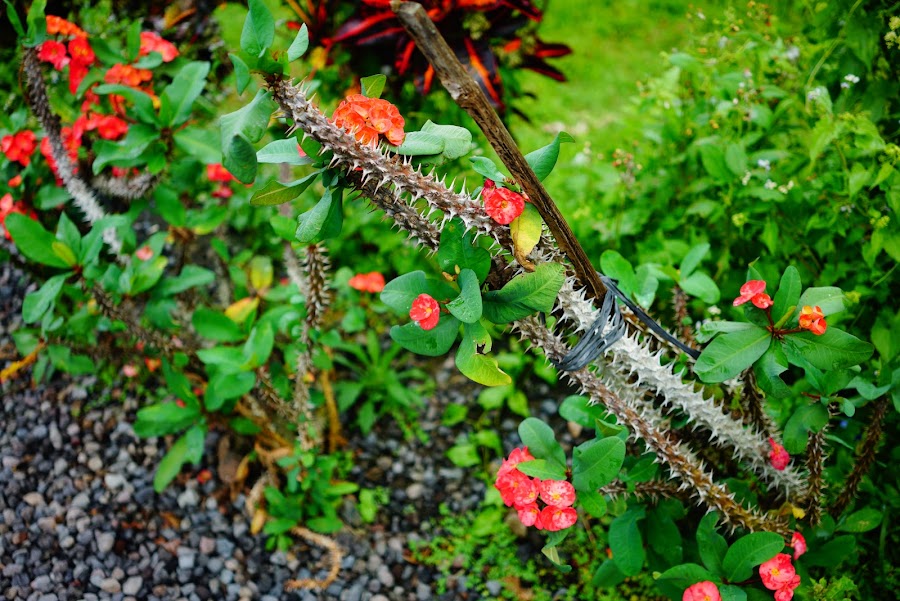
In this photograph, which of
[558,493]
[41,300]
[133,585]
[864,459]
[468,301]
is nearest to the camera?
[468,301]

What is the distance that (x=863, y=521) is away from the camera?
1657 millimetres

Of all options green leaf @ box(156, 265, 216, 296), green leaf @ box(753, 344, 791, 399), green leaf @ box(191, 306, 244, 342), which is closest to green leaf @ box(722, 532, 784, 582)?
green leaf @ box(753, 344, 791, 399)

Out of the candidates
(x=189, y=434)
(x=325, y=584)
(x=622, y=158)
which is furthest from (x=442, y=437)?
(x=622, y=158)

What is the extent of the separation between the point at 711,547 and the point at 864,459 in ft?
1.52

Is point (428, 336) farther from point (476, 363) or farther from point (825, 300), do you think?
point (825, 300)

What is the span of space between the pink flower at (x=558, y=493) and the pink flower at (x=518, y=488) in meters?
0.03

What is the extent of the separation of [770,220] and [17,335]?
249 centimetres

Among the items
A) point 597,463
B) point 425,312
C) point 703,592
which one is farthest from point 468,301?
point 703,592

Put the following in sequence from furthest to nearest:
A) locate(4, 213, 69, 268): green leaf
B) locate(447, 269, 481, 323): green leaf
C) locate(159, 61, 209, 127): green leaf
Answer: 1. locate(159, 61, 209, 127): green leaf
2. locate(4, 213, 69, 268): green leaf
3. locate(447, 269, 481, 323): green leaf

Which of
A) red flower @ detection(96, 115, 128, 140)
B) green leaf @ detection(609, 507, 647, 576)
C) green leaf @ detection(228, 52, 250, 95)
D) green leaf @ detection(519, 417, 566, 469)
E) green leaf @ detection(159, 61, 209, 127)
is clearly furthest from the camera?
red flower @ detection(96, 115, 128, 140)

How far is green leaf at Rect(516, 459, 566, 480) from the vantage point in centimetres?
138

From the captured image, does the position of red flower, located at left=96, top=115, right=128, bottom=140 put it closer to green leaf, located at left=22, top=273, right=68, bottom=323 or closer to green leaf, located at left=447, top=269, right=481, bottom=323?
green leaf, located at left=22, top=273, right=68, bottom=323

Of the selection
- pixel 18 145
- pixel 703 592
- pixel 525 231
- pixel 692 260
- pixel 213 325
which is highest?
pixel 525 231

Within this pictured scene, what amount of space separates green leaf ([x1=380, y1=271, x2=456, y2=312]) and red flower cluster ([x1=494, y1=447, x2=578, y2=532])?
0.44 metres
